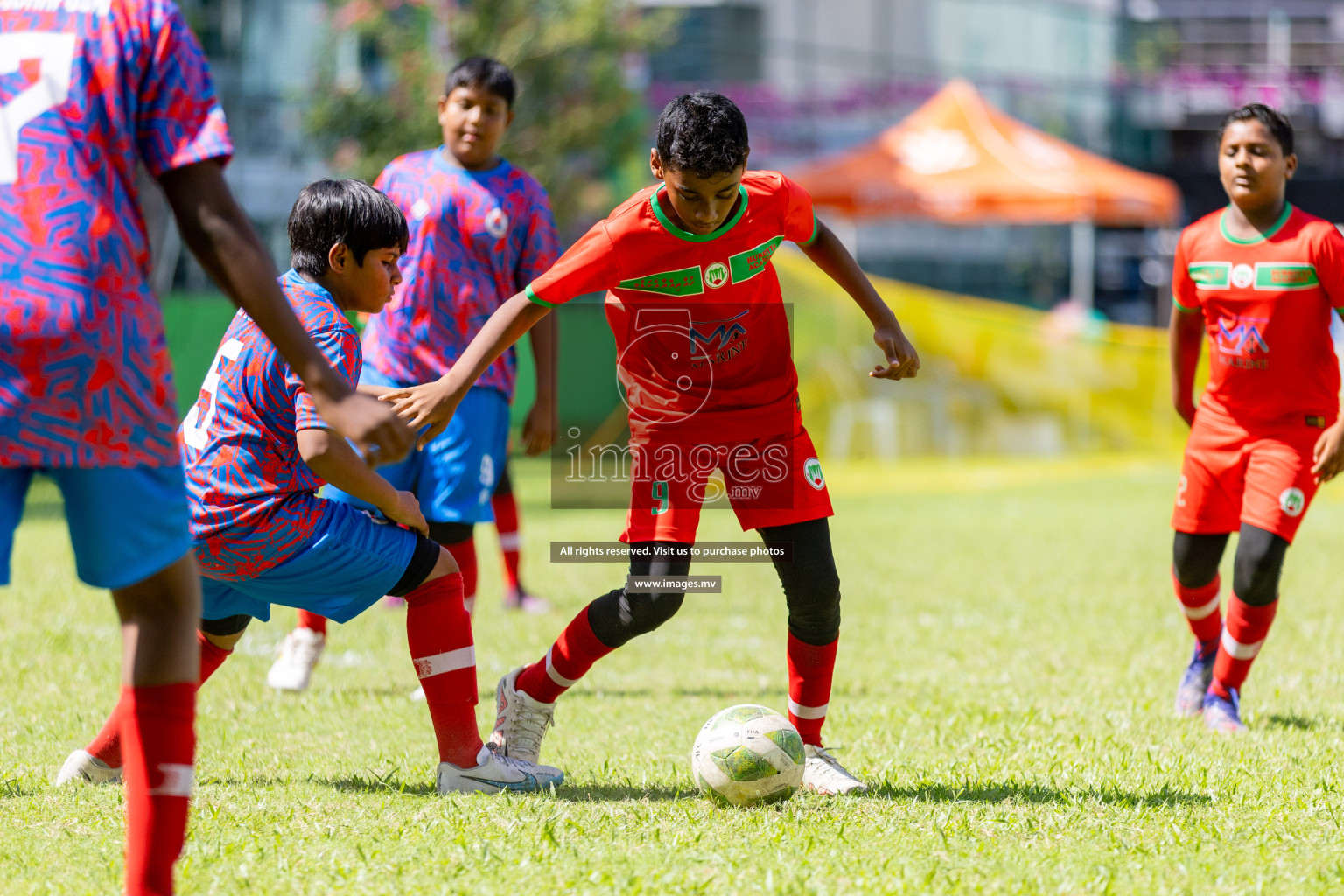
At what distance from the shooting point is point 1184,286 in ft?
16.6

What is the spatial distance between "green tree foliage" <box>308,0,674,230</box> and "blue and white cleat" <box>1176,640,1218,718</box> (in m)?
12.8

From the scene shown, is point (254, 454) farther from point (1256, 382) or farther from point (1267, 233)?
point (1267, 233)

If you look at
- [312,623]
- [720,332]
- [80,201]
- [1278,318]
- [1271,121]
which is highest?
[1271,121]

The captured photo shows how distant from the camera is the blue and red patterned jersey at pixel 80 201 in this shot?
2.38 m

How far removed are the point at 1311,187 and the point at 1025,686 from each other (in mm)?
23937

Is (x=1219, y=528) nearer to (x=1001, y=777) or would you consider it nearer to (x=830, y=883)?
(x=1001, y=777)

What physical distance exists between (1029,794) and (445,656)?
1.61 meters

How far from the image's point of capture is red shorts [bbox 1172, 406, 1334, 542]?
4.68 meters

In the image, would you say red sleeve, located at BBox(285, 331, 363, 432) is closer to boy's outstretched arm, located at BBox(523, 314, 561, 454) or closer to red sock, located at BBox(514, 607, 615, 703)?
red sock, located at BBox(514, 607, 615, 703)

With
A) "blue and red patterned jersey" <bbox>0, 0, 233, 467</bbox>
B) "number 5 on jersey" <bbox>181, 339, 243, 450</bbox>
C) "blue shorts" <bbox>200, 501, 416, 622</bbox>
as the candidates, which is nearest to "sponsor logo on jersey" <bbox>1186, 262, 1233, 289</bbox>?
"blue shorts" <bbox>200, 501, 416, 622</bbox>

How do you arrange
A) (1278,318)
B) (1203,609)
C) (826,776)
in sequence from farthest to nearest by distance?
Result: (1203,609), (1278,318), (826,776)

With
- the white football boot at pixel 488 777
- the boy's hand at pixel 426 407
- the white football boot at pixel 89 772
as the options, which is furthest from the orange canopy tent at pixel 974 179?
the white football boot at pixel 89 772

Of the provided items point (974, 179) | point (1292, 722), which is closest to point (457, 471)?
point (1292, 722)

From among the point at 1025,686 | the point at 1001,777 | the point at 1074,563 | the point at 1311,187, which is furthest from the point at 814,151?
the point at 1001,777
